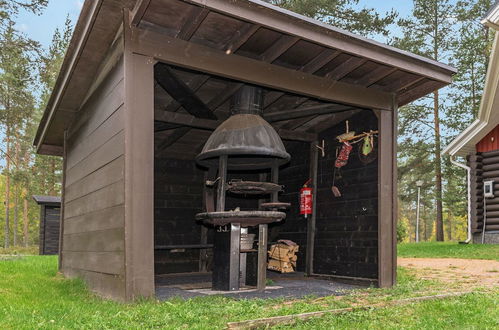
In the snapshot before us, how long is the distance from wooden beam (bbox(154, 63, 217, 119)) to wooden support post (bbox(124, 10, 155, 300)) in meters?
1.16

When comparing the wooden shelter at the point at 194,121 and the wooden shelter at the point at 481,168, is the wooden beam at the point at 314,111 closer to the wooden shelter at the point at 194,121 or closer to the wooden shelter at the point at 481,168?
the wooden shelter at the point at 194,121

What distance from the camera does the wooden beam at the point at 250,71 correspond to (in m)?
5.44

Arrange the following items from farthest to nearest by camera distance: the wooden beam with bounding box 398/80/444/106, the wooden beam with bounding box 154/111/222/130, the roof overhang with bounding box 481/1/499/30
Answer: the roof overhang with bounding box 481/1/499/30, the wooden beam with bounding box 154/111/222/130, the wooden beam with bounding box 398/80/444/106

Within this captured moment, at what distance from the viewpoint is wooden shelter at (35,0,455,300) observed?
5.25 meters

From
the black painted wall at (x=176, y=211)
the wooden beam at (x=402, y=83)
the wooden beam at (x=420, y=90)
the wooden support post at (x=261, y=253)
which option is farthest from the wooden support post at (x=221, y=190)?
the black painted wall at (x=176, y=211)

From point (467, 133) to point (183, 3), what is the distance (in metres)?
13.7

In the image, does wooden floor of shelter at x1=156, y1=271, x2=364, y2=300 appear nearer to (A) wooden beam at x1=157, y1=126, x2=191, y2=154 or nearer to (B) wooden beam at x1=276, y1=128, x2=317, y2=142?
(B) wooden beam at x1=276, y1=128, x2=317, y2=142

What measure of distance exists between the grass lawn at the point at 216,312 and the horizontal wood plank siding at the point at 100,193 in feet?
1.53

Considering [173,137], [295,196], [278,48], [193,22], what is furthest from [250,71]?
[295,196]

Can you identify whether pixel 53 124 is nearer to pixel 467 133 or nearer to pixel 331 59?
pixel 331 59

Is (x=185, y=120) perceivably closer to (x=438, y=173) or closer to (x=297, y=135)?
(x=297, y=135)

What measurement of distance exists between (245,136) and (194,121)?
5.03ft

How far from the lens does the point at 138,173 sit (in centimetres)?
523

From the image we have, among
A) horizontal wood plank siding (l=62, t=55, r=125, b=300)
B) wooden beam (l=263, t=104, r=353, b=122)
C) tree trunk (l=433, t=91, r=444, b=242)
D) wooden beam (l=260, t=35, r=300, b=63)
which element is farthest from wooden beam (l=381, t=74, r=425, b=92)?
tree trunk (l=433, t=91, r=444, b=242)
